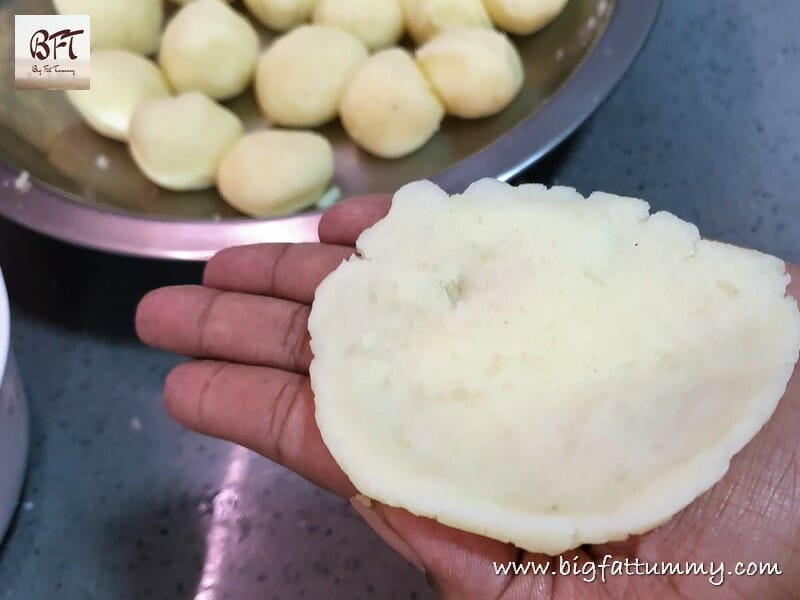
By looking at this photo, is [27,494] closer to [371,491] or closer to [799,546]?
[371,491]

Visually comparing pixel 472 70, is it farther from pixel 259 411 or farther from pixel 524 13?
pixel 259 411

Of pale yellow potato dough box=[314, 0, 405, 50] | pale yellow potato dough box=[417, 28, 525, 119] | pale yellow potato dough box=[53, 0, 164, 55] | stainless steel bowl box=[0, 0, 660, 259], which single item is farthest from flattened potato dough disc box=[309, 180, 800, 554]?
pale yellow potato dough box=[53, 0, 164, 55]

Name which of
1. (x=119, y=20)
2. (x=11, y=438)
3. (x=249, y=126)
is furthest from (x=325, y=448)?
(x=119, y=20)

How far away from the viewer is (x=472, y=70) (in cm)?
80

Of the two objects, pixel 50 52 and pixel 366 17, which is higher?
pixel 366 17

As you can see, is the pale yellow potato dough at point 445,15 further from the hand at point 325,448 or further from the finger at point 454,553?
the finger at point 454,553

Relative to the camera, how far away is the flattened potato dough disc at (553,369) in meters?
0.44

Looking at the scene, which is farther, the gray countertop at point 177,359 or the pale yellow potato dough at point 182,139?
the pale yellow potato dough at point 182,139

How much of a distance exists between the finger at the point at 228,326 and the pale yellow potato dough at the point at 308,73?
293 mm

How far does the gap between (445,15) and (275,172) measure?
0.28 metres

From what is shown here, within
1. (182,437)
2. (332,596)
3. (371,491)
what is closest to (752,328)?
(371,491)

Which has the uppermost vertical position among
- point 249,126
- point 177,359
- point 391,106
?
point 391,106

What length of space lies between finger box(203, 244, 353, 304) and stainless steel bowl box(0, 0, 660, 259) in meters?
0.04

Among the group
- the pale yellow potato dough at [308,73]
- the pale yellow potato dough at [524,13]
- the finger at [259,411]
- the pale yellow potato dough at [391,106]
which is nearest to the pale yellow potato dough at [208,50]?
the pale yellow potato dough at [308,73]
